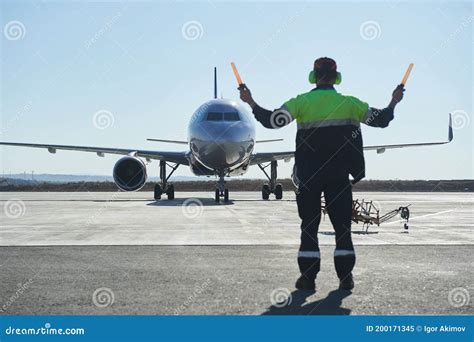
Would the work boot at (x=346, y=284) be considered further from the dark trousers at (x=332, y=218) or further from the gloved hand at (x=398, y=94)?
the gloved hand at (x=398, y=94)

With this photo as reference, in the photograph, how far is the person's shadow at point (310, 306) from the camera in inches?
154

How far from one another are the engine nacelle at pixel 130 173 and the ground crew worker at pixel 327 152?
56.7 feet

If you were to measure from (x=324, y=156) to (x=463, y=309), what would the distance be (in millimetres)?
1806

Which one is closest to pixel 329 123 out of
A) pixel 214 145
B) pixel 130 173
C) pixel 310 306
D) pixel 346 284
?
pixel 346 284

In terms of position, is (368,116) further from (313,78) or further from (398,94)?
(313,78)

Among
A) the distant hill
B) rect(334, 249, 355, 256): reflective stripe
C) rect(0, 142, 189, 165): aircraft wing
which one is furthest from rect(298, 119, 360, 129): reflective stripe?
the distant hill

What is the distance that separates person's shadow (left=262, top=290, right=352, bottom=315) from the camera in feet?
12.8


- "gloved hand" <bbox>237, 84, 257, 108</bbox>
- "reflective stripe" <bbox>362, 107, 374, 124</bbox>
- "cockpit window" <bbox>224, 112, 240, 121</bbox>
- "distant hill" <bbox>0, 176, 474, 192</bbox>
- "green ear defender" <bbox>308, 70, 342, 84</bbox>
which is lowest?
"distant hill" <bbox>0, 176, 474, 192</bbox>

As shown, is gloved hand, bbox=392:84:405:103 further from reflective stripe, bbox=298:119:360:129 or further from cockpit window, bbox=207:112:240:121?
cockpit window, bbox=207:112:240:121

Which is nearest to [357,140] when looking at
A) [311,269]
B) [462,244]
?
[311,269]

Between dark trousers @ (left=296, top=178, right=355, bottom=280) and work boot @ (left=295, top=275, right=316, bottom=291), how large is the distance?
6cm

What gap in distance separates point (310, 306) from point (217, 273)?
1.60m

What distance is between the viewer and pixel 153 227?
11.1 m

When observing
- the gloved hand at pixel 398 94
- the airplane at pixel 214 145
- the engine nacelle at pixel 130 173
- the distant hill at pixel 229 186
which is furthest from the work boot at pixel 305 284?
the distant hill at pixel 229 186
